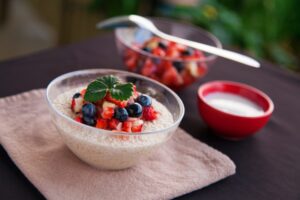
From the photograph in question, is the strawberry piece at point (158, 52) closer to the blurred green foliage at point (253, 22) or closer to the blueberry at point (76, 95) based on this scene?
the blueberry at point (76, 95)

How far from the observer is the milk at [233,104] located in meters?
0.97

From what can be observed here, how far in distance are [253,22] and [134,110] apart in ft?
5.56

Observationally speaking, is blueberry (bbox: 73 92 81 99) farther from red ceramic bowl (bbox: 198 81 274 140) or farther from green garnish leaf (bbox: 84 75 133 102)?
red ceramic bowl (bbox: 198 81 274 140)

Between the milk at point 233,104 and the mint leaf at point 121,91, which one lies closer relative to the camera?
the mint leaf at point 121,91

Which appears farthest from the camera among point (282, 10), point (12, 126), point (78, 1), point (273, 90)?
point (78, 1)

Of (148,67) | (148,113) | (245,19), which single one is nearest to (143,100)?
(148,113)

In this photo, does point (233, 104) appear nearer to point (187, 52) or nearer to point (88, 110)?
point (187, 52)

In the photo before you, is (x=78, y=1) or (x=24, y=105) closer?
(x=24, y=105)

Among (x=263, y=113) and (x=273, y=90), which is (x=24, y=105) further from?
(x=273, y=90)

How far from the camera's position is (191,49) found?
109cm

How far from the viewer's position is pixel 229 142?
94 cm

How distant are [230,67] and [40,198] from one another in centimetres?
75

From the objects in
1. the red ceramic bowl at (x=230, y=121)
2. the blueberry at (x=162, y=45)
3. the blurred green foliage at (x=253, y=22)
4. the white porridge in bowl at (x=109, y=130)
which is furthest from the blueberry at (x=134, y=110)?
the blurred green foliage at (x=253, y=22)

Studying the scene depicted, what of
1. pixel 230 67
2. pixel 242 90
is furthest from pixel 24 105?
pixel 230 67
